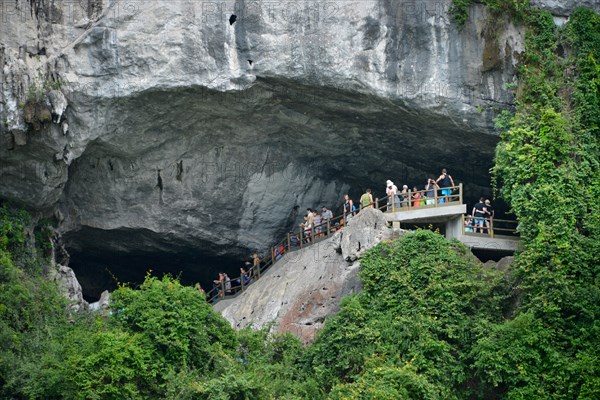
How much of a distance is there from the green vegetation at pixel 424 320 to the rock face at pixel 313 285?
95 cm

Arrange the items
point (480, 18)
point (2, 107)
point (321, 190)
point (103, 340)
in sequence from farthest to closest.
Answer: point (321, 190), point (480, 18), point (2, 107), point (103, 340)

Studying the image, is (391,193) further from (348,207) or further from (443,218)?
(348,207)

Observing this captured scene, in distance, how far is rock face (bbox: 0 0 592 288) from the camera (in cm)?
3509

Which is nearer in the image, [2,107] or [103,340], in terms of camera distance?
[103,340]

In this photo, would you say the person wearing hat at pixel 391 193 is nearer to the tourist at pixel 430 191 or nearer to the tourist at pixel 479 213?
the tourist at pixel 430 191

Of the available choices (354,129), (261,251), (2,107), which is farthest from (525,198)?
(2,107)

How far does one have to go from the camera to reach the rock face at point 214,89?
3509cm

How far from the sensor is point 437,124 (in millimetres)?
36625

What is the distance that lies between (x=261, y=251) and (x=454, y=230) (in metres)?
6.18

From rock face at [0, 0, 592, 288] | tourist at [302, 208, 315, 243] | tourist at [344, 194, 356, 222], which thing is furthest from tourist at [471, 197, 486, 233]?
tourist at [302, 208, 315, 243]

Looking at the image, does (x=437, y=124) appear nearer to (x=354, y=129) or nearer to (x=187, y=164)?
(x=354, y=129)

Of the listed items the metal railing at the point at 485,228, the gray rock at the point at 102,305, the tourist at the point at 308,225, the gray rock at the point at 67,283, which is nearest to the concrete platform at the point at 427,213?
the metal railing at the point at 485,228

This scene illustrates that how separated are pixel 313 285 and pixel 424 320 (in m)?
3.97

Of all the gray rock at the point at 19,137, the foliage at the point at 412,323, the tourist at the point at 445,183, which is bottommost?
the foliage at the point at 412,323
